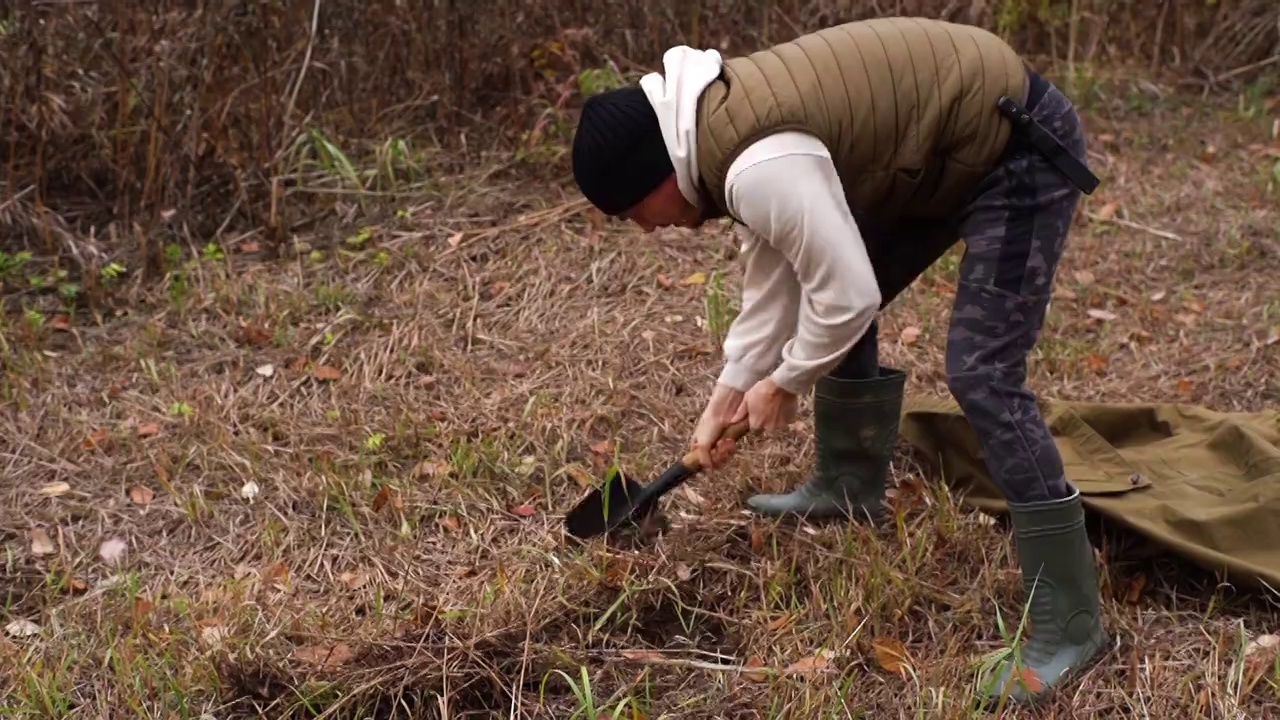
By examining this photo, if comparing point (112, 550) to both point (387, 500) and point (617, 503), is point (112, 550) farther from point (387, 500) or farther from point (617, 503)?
point (617, 503)

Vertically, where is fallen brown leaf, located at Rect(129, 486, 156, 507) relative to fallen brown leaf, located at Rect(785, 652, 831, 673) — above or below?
below

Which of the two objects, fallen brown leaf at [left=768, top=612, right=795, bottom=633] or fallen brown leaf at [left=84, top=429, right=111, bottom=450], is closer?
fallen brown leaf at [left=768, top=612, right=795, bottom=633]

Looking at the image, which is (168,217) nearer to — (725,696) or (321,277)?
(321,277)

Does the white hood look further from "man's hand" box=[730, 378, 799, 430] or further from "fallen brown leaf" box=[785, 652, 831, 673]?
"fallen brown leaf" box=[785, 652, 831, 673]

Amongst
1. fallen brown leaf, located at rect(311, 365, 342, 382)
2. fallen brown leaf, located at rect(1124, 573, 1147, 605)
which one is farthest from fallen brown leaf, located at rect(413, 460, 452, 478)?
fallen brown leaf, located at rect(1124, 573, 1147, 605)

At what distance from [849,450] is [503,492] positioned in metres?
0.95

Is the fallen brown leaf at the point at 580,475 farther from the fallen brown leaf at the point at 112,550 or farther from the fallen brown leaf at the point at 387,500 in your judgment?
the fallen brown leaf at the point at 112,550

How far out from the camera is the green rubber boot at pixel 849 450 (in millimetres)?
3088

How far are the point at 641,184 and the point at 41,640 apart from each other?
174 cm

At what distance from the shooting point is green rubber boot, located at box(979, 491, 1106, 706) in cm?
253

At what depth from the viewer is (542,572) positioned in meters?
2.98

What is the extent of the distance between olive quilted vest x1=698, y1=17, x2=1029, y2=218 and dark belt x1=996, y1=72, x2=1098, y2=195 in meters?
0.02

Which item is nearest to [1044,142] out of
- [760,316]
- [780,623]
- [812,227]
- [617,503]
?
[812,227]

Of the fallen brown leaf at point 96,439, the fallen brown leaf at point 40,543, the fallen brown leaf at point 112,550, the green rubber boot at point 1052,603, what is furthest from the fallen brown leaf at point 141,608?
the green rubber boot at point 1052,603
